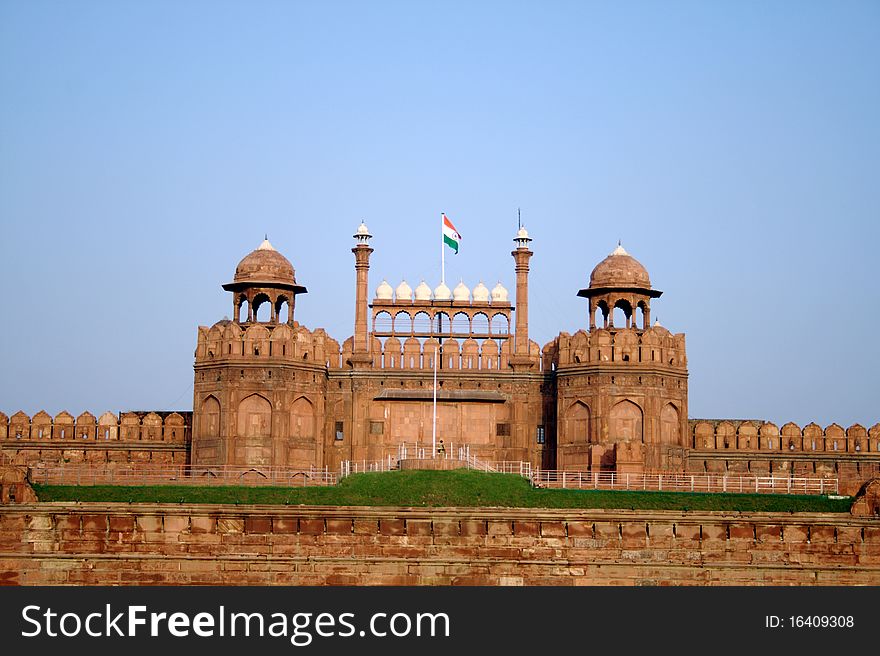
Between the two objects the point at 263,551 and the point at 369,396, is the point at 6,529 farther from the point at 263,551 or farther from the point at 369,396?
the point at 369,396

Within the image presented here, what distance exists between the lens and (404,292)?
233 ft

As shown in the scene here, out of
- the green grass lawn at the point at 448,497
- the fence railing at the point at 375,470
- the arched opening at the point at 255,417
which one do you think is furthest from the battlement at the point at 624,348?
the arched opening at the point at 255,417

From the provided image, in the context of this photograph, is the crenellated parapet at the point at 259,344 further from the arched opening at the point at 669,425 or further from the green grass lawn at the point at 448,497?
the arched opening at the point at 669,425

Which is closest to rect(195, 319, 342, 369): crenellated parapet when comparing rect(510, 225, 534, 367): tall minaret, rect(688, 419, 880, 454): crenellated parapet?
rect(510, 225, 534, 367): tall minaret

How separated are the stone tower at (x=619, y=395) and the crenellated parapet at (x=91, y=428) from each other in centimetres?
1561

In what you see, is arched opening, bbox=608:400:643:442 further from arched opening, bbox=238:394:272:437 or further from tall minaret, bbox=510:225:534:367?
arched opening, bbox=238:394:272:437

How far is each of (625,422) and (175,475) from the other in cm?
1757

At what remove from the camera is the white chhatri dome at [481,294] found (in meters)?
71.2

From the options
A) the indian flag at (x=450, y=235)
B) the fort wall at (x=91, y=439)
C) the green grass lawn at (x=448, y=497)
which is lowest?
the green grass lawn at (x=448, y=497)

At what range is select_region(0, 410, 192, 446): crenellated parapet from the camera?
69438 mm

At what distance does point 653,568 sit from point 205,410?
20.0 metres

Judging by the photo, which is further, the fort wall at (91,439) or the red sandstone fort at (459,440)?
the fort wall at (91,439)

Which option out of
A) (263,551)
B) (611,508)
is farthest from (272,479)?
(611,508)

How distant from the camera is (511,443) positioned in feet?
229
